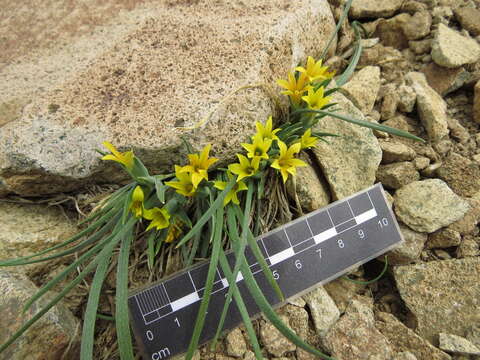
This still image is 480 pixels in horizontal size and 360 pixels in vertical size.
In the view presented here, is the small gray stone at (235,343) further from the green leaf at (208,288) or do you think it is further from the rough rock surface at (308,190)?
the rough rock surface at (308,190)

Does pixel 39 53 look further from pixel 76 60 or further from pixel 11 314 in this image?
pixel 11 314

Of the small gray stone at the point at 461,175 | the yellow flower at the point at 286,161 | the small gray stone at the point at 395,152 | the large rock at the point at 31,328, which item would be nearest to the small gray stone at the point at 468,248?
the small gray stone at the point at 461,175

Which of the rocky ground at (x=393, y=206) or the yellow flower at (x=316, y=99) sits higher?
the yellow flower at (x=316, y=99)

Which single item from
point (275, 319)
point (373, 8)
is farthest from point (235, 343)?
point (373, 8)

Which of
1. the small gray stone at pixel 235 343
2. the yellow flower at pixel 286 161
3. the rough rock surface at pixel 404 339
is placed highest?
the yellow flower at pixel 286 161

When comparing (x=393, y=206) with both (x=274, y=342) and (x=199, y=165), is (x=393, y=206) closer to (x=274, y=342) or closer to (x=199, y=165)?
(x=274, y=342)

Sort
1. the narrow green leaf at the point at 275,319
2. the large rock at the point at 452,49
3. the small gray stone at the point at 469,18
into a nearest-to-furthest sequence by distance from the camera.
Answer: the narrow green leaf at the point at 275,319
the large rock at the point at 452,49
the small gray stone at the point at 469,18

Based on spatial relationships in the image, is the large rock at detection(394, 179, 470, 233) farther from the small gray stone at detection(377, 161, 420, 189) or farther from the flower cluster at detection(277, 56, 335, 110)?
the flower cluster at detection(277, 56, 335, 110)
